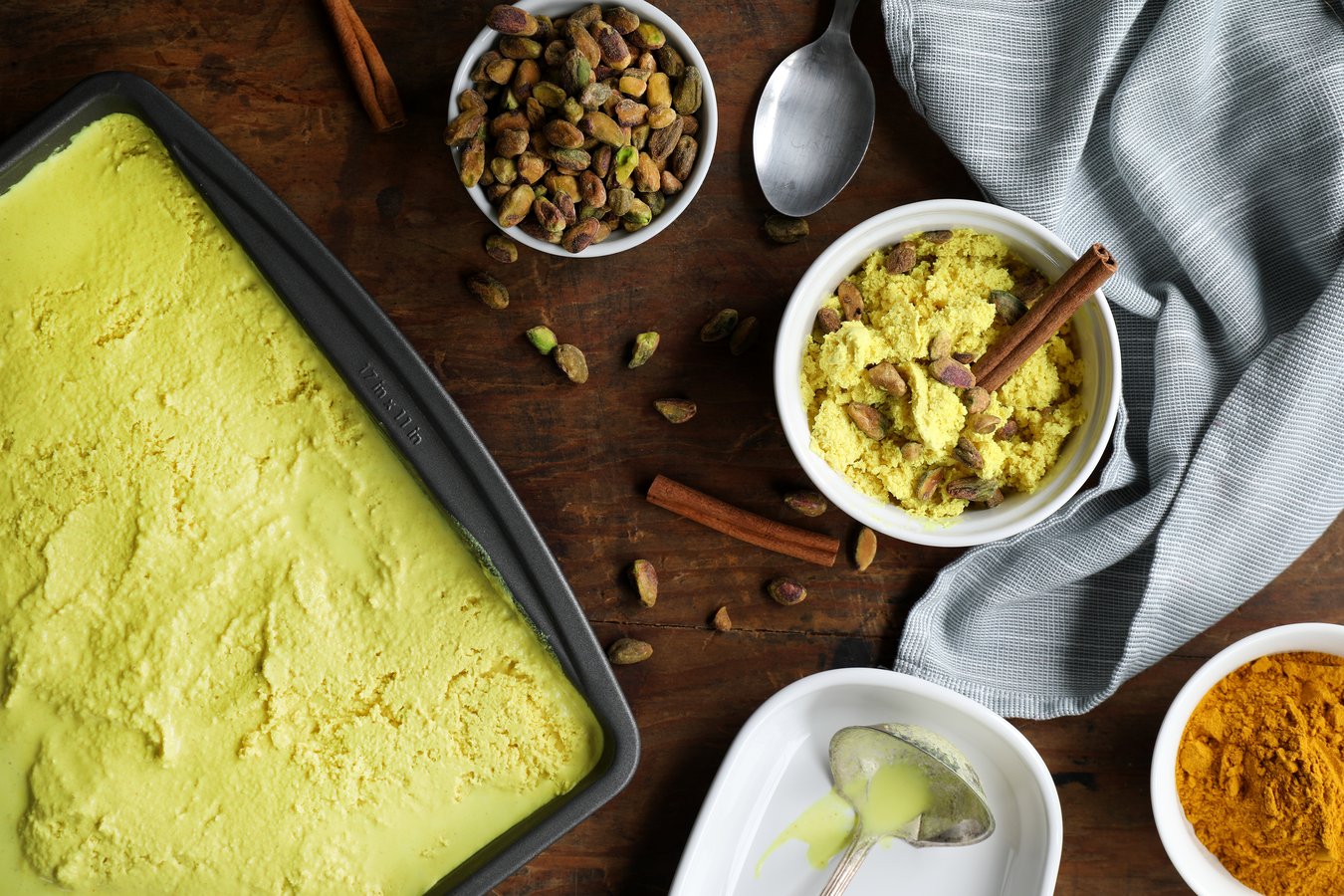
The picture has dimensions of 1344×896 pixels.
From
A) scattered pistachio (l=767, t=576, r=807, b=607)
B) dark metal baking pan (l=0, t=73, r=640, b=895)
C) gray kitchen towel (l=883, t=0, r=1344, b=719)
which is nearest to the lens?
dark metal baking pan (l=0, t=73, r=640, b=895)

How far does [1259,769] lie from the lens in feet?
3.75

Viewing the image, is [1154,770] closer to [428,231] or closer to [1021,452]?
[1021,452]

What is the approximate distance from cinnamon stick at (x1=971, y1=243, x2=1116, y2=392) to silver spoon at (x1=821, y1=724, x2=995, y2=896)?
448 mm

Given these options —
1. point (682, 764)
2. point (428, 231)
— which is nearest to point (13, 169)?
point (428, 231)

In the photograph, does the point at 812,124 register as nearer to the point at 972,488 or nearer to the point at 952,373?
the point at 952,373

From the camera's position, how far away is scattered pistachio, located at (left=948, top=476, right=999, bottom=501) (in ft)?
3.66

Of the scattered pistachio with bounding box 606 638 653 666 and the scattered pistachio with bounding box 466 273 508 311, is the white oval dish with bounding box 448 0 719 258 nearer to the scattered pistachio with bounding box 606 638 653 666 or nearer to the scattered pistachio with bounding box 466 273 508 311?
the scattered pistachio with bounding box 466 273 508 311

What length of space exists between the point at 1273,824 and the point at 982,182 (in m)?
0.84

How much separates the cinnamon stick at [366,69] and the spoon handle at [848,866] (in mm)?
1082

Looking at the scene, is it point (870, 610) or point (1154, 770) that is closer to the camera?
point (1154, 770)

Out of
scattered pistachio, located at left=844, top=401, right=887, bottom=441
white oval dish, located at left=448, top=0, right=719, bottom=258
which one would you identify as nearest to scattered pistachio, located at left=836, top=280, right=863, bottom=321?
scattered pistachio, located at left=844, top=401, right=887, bottom=441

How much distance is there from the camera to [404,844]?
1.13 m

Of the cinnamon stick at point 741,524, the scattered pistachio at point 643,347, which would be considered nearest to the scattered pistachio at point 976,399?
the cinnamon stick at point 741,524

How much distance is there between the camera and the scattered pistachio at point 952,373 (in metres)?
1.08
